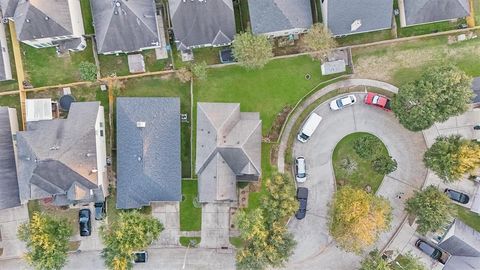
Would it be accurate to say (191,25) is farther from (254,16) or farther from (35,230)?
(35,230)

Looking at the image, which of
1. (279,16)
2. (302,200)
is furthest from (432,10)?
(302,200)

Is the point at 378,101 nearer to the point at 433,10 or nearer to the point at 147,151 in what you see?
the point at 433,10

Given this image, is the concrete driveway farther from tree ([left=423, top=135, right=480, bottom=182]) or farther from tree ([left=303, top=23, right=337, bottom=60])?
tree ([left=303, top=23, right=337, bottom=60])

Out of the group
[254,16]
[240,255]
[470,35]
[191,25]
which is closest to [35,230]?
[240,255]

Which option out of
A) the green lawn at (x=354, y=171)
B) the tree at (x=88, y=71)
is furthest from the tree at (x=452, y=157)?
the tree at (x=88, y=71)

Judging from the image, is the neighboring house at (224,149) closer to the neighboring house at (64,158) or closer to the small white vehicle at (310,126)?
the small white vehicle at (310,126)

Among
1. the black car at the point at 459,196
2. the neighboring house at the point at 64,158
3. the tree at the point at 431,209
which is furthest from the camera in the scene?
the black car at the point at 459,196
